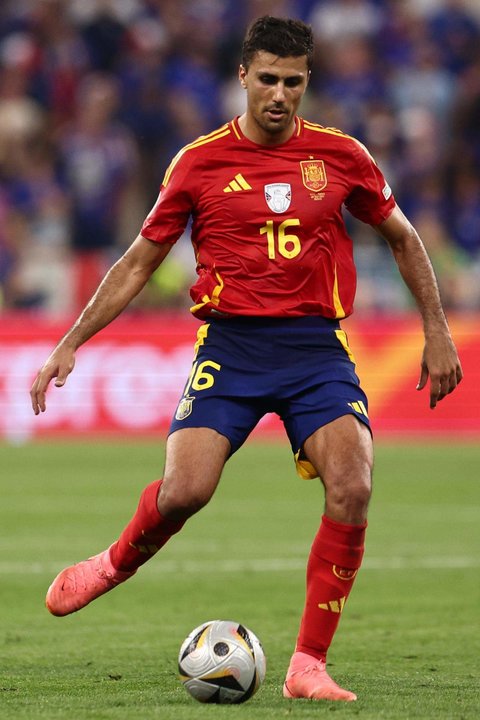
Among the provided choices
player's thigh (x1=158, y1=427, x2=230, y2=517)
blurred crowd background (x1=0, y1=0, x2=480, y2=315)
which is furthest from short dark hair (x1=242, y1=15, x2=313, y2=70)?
blurred crowd background (x1=0, y1=0, x2=480, y2=315)

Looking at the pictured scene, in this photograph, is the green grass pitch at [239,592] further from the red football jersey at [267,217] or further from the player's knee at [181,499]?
the red football jersey at [267,217]

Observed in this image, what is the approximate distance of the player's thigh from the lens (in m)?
5.50

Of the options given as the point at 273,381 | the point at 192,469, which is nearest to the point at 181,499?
the point at 192,469

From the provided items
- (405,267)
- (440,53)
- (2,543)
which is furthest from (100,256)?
(405,267)

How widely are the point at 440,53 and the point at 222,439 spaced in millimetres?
16707

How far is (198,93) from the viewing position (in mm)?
20234

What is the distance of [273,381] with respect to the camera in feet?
18.5

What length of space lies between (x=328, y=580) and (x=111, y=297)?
1.34 meters

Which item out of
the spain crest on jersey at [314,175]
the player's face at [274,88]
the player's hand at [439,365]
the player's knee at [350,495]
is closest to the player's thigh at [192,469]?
the player's knee at [350,495]

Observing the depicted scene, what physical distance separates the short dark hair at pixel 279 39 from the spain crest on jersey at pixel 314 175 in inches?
14.4

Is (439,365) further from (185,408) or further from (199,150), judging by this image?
(199,150)

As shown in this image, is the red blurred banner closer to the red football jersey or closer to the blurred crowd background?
the blurred crowd background

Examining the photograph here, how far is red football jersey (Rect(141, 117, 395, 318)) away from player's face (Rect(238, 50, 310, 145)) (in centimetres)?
13

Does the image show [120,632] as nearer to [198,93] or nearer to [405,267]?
[405,267]
